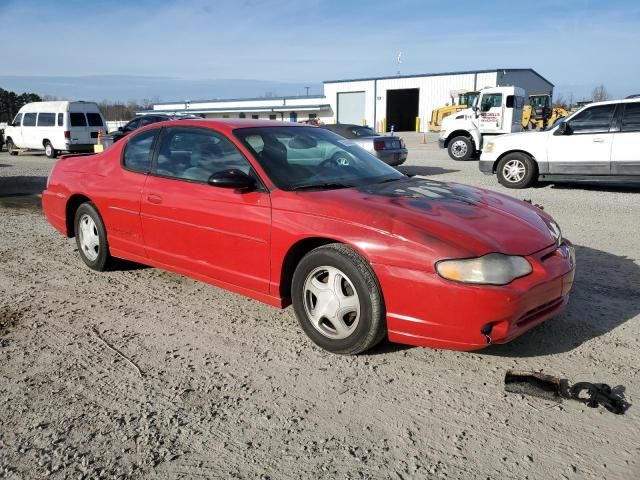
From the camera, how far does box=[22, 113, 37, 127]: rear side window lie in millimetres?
20828

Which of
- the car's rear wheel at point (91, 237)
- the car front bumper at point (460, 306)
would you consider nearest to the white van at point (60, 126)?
the car's rear wheel at point (91, 237)

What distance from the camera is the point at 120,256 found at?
186 inches

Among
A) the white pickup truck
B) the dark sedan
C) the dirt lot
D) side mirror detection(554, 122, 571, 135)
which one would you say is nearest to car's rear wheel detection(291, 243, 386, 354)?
the dirt lot

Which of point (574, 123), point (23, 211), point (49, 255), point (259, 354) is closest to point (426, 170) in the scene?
point (574, 123)

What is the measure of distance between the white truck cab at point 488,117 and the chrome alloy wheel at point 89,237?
1480cm

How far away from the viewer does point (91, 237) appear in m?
5.00

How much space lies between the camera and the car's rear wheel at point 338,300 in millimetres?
3043

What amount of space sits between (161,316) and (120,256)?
108 centimetres

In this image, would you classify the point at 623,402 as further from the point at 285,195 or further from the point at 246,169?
the point at 246,169

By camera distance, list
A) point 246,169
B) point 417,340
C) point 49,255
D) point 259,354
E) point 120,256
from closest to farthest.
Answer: point 417,340 → point 259,354 → point 246,169 → point 120,256 → point 49,255

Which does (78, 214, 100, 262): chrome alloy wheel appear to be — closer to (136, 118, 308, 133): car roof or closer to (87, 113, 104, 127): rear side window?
(136, 118, 308, 133): car roof

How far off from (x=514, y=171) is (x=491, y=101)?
9.32 meters

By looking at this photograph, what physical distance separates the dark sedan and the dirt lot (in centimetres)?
917

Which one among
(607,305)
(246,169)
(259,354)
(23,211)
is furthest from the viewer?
(23,211)
